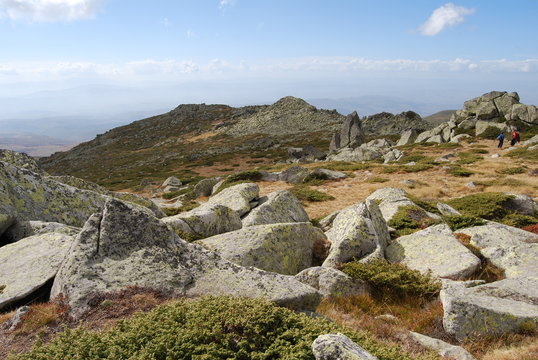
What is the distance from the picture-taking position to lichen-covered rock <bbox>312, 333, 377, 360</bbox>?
4457 mm

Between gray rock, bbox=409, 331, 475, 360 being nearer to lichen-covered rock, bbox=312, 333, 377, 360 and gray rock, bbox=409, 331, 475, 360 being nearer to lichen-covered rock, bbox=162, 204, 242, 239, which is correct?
lichen-covered rock, bbox=312, 333, 377, 360

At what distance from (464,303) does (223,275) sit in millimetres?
4964

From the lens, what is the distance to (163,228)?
8.09 m

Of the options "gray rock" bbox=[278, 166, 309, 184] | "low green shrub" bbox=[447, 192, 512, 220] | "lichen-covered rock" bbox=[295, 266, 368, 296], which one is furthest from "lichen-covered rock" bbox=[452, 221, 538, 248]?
"gray rock" bbox=[278, 166, 309, 184]

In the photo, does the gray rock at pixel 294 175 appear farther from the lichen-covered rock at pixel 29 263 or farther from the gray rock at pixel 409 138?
the gray rock at pixel 409 138

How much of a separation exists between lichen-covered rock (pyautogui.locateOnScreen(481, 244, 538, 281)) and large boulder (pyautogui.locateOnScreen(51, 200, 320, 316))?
247 inches

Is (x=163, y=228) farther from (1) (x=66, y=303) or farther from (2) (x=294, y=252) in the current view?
(2) (x=294, y=252)

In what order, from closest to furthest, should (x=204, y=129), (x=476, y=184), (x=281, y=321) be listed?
(x=281, y=321), (x=476, y=184), (x=204, y=129)

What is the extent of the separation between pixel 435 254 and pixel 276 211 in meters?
6.23

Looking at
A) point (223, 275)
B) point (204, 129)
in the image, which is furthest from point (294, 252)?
point (204, 129)

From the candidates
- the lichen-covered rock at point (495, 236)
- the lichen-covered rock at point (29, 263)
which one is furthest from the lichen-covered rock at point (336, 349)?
the lichen-covered rock at point (495, 236)

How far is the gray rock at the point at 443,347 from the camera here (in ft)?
20.0

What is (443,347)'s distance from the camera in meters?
6.36

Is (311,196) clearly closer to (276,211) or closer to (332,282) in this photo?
(276,211)
